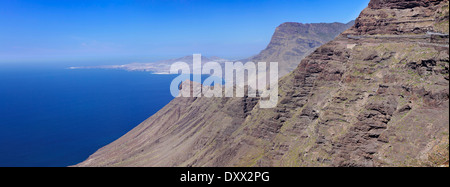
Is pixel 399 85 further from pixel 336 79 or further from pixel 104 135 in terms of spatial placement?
pixel 104 135

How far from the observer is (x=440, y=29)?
197 feet

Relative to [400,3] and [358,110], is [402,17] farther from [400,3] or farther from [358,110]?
[358,110]

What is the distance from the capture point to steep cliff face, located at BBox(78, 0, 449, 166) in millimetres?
55812

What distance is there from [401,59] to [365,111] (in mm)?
17354

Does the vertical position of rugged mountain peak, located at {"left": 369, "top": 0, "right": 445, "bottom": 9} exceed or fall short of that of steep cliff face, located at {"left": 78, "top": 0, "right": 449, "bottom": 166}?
it exceeds it

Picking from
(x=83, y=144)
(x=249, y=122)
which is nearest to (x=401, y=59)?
(x=249, y=122)

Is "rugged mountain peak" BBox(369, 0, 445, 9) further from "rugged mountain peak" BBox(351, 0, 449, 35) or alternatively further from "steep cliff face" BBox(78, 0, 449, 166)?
"steep cliff face" BBox(78, 0, 449, 166)

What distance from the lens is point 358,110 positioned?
68.4 metres

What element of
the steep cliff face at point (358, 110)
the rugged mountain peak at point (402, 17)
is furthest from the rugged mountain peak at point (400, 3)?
the steep cliff face at point (358, 110)

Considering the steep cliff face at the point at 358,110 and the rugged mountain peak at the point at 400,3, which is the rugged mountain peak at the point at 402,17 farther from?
the steep cliff face at the point at 358,110

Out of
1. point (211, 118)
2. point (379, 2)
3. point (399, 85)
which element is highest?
point (379, 2)

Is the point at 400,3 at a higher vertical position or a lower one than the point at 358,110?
higher

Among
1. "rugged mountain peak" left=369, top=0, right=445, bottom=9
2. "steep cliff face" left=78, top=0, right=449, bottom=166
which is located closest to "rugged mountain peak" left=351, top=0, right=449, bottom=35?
"rugged mountain peak" left=369, top=0, right=445, bottom=9

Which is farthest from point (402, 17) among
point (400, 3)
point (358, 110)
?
point (358, 110)
